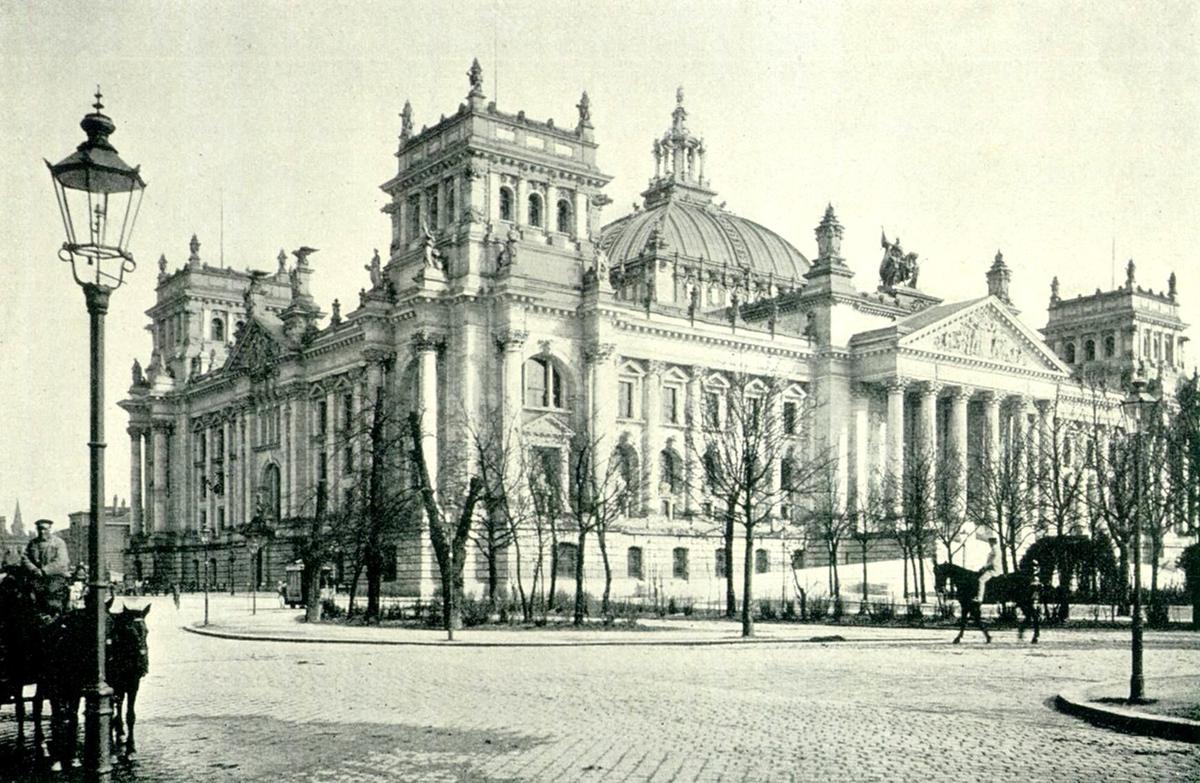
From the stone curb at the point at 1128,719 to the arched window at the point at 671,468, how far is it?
171 feet

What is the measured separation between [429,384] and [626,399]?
11421 millimetres

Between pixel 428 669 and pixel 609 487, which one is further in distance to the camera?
pixel 609 487

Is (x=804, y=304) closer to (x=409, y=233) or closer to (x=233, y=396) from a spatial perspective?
(x=409, y=233)

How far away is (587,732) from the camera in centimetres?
1467

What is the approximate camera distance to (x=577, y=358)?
65938 mm

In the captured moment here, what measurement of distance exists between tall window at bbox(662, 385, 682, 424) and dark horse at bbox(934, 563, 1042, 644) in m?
37.6

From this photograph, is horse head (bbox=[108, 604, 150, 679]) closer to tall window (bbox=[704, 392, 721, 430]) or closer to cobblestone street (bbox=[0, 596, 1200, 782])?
cobblestone street (bbox=[0, 596, 1200, 782])

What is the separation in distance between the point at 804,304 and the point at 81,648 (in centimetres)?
6850

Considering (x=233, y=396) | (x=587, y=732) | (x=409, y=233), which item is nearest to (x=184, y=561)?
(x=233, y=396)

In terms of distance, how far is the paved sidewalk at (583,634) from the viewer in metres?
31.5

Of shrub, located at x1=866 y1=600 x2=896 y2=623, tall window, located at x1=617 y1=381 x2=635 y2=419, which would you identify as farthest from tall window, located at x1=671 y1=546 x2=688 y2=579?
shrub, located at x1=866 y1=600 x2=896 y2=623

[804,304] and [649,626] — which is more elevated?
[804,304]

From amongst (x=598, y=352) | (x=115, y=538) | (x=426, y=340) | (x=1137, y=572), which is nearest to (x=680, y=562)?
(x=598, y=352)

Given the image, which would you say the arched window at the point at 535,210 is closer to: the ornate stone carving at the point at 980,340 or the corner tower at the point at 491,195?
the corner tower at the point at 491,195
